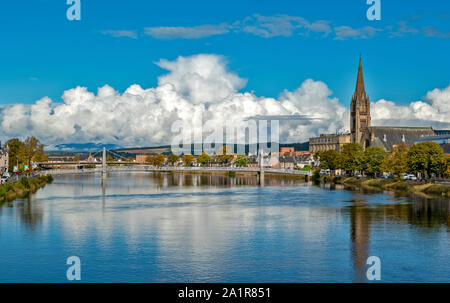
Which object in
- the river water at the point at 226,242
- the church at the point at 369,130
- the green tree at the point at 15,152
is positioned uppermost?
the church at the point at 369,130

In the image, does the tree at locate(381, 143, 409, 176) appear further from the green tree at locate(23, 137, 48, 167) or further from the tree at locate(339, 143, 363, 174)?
the green tree at locate(23, 137, 48, 167)

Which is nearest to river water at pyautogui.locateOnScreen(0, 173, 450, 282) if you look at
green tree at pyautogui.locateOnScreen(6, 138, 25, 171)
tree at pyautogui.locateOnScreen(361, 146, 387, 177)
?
tree at pyautogui.locateOnScreen(361, 146, 387, 177)

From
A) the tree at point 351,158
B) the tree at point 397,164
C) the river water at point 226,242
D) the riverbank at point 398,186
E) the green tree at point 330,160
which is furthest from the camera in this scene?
the green tree at point 330,160

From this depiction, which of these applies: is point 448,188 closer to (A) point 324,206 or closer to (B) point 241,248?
(A) point 324,206

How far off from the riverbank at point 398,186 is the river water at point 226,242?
11.1 meters

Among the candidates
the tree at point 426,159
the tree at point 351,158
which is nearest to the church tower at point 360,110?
the tree at point 351,158

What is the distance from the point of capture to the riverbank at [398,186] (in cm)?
7350

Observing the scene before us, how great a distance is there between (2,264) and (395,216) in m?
36.6

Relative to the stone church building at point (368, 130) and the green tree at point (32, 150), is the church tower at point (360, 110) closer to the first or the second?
the stone church building at point (368, 130)

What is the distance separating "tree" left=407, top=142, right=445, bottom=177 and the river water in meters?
17.7

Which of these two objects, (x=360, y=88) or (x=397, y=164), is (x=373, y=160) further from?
(x=360, y=88)

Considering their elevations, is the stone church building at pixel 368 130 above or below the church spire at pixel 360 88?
below

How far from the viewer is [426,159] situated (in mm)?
80312

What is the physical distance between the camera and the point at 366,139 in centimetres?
17250
